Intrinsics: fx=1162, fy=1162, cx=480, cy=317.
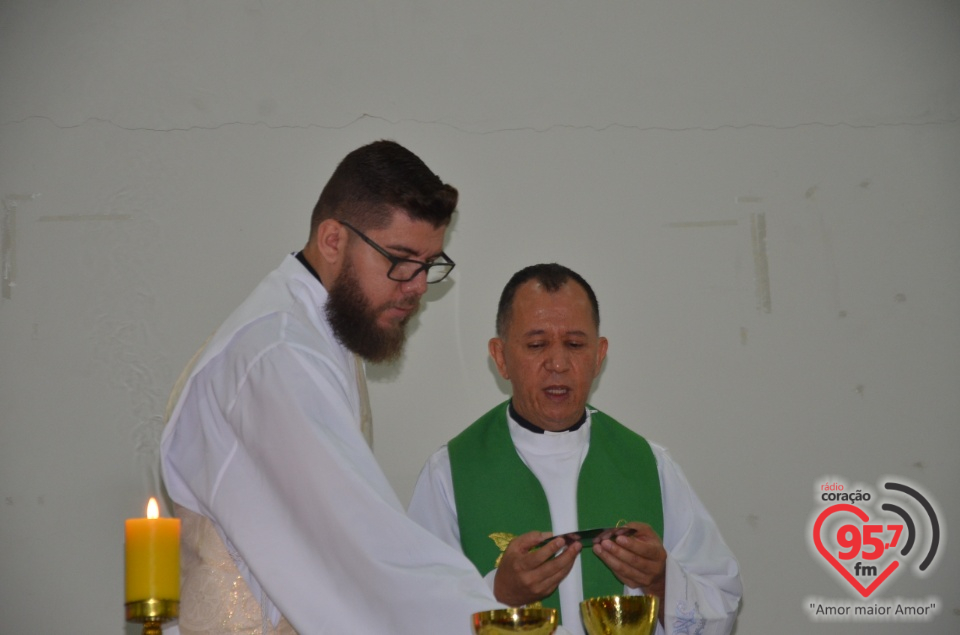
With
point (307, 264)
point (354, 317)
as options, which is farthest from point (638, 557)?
point (307, 264)

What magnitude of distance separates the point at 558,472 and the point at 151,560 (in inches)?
95.1

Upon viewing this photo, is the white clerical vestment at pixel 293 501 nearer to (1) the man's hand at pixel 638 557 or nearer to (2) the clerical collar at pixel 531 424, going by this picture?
(1) the man's hand at pixel 638 557

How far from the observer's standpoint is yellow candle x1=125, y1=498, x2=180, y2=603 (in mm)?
2549

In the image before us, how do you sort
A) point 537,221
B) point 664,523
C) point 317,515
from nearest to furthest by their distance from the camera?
point 317,515, point 664,523, point 537,221

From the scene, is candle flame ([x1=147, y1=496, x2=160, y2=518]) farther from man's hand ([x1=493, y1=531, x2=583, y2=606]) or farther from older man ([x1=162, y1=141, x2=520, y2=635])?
man's hand ([x1=493, y1=531, x2=583, y2=606])

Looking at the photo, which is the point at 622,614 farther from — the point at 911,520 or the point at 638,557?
the point at 911,520

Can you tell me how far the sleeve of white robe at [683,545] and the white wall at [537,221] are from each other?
76 centimetres

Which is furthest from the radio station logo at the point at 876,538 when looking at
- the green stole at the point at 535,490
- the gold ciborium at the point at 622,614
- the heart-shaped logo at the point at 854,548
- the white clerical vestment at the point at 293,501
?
the white clerical vestment at the point at 293,501

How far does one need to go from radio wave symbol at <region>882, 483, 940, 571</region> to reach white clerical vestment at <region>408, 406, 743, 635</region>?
4.41 ft

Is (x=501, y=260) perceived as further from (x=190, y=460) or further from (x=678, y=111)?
(x=190, y=460)

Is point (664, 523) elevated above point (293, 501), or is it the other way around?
point (293, 501)

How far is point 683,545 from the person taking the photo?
14.7ft

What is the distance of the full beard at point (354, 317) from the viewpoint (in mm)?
3740

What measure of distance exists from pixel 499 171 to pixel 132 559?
11.6 ft
